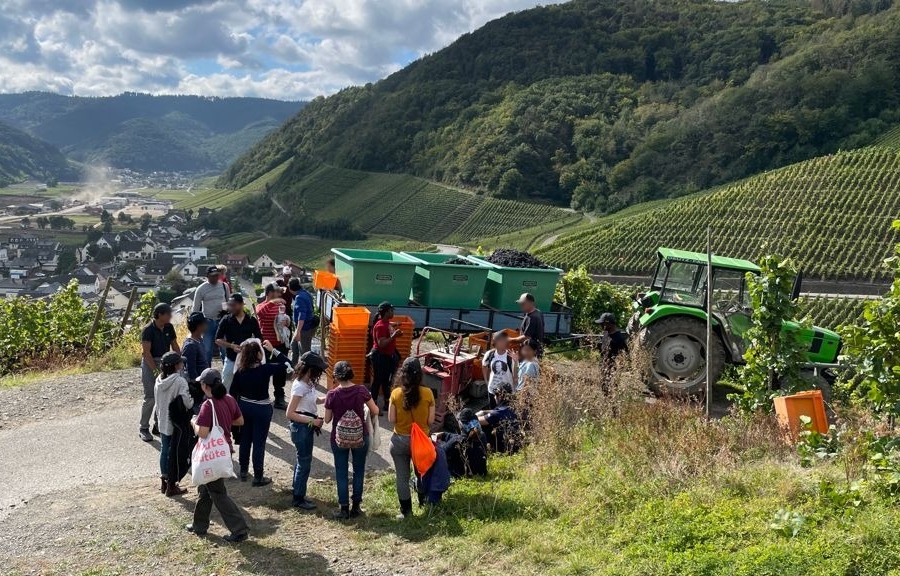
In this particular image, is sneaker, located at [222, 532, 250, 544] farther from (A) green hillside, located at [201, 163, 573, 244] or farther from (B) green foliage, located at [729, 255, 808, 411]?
(A) green hillside, located at [201, 163, 573, 244]

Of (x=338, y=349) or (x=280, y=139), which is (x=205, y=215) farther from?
(x=338, y=349)

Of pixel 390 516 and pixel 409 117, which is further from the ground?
pixel 409 117

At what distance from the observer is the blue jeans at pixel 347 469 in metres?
5.98

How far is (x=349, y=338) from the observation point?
9312mm

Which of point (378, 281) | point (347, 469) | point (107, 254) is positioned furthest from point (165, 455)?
point (107, 254)

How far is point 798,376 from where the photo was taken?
7.61 metres

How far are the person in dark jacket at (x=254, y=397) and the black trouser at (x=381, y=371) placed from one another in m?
1.73

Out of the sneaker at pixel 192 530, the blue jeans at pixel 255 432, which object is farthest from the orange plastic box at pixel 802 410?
the sneaker at pixel 192 530

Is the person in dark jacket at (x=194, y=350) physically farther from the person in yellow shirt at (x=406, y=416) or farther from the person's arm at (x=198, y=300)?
the person in yellow shirt at (x=406, y=416)

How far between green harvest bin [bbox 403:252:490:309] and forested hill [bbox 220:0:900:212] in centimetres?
7654

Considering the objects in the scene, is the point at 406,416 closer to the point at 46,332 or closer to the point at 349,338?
the point at 349,338

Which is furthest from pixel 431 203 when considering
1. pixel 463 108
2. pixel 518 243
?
pixel 463 108

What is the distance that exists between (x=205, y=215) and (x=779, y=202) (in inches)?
3579

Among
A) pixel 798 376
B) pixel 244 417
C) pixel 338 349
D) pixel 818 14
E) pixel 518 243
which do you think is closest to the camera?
pixel 244 417
